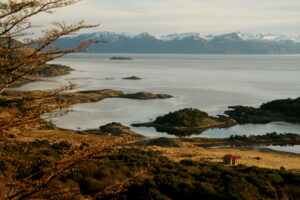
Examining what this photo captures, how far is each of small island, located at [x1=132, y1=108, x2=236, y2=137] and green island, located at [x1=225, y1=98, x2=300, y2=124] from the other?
4.64 meters

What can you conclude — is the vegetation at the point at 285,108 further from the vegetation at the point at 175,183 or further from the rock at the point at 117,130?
the vegetation at the point at 175,183

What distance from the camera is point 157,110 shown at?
71.3 meters

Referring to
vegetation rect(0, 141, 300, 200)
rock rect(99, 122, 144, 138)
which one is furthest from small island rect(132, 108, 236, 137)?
vegetation rect(0, 141, 300, 200)

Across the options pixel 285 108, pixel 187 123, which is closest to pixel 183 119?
pixel 187 123

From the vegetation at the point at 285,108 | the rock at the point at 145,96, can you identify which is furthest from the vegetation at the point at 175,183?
the rock at the point at 145,96

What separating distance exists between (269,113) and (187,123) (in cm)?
1958

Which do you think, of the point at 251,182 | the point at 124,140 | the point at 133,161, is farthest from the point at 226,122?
the point at 124,140

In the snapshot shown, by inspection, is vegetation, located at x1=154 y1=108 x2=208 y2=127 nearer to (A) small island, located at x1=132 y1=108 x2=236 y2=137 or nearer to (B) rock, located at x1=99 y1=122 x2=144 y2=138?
(A) small island, located at x1=132 y1=108 x2=236 y2=137

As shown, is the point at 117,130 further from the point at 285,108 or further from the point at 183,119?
the point at 285,108

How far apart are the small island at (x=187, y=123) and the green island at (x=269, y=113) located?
15.2 ft

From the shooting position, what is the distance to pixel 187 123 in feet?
195

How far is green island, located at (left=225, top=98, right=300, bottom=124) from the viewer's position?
65.4 meters

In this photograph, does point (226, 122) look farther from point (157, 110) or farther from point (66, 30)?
point (66, 30)

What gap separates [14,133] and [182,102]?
75167 millimetres
